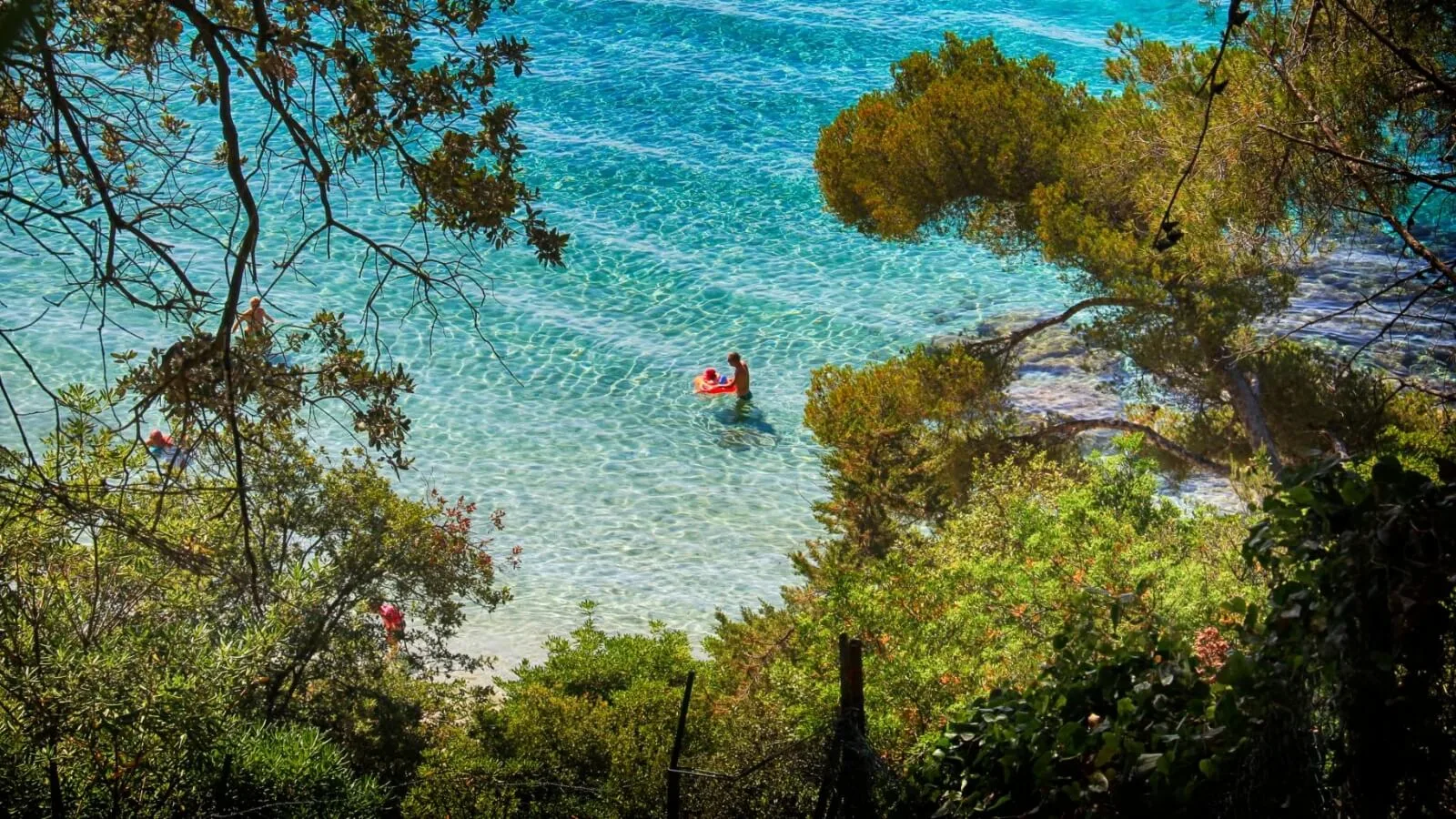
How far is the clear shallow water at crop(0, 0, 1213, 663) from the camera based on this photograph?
42.4ft

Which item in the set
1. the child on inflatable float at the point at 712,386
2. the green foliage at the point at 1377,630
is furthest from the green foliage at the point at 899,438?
the green foliage at the point at 1377,630

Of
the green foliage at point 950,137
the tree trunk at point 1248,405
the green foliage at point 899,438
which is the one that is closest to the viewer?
the green foliage at point 899,438

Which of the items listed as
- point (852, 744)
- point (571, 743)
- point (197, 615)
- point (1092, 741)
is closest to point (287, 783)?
point (571, 743)

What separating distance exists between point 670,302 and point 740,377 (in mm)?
3105

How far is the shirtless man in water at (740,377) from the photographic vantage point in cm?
1510

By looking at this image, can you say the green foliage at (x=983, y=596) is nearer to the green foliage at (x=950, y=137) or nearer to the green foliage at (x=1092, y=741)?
the green foliage at (x=1092, y=741)

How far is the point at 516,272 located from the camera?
1878 centimetres

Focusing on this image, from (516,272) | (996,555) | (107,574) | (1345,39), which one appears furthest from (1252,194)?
(516,272)

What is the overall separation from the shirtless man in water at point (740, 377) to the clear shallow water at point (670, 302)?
238 mm

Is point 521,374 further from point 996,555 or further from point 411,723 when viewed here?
point 996,555

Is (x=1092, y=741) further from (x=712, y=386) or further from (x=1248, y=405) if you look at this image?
(x=712, y=386)

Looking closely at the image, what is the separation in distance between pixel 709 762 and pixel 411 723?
2.79 meters

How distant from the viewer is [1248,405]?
34.0 ft

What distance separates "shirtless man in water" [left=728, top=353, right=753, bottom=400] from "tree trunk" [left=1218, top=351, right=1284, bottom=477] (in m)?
6.15
